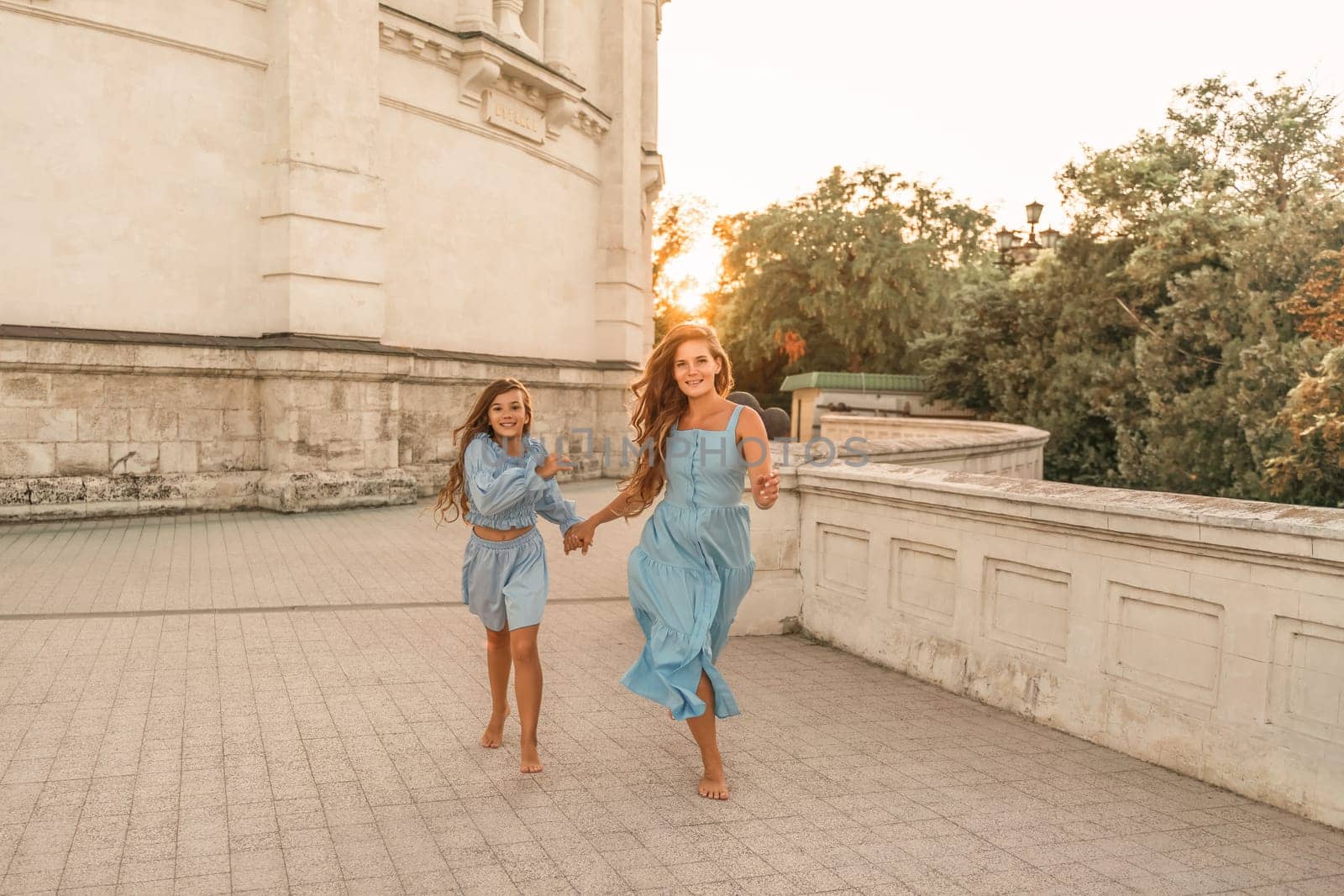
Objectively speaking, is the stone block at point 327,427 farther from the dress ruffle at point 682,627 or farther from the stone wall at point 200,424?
the dress ruffle at point 682,627

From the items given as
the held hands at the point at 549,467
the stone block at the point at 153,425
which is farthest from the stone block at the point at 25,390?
the held hands at the point at 549,467

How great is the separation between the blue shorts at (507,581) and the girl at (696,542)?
0.29 meters

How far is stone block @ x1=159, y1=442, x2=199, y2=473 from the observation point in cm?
1290

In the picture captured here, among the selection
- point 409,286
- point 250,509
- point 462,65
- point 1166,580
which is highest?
point 462,65

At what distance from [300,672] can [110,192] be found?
9114 mm

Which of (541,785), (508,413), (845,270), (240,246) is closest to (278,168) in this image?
(240,246)

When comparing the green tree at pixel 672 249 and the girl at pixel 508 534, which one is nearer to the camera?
the girl at pixel 508 534

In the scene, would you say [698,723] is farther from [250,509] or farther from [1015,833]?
[250,509]

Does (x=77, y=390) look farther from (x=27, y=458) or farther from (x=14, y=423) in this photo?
(x=27, y=458)

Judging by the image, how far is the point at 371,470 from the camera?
14219mm

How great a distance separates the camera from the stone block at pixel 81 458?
12117 millimetres

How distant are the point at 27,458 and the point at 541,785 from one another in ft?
33.6

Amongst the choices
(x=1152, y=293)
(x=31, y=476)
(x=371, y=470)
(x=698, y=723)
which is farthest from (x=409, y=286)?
(x=1152, y=293)

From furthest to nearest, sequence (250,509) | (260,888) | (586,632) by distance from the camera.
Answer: (250,509), (586,632), (260,888)
